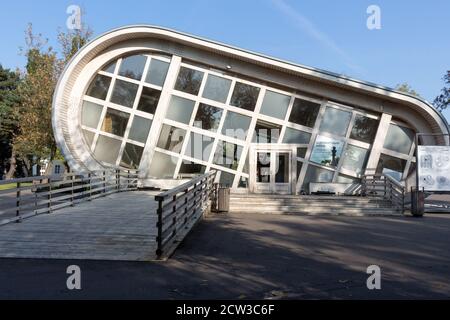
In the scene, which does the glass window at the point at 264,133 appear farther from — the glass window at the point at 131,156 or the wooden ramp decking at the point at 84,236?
the wooden ramp decking at the point at 84,236

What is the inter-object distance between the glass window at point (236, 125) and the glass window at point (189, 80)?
7.19 feet

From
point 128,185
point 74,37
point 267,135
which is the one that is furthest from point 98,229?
point 74,37

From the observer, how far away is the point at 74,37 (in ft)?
108

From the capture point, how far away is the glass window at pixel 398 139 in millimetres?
21078

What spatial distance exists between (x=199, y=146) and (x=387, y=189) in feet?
30.3

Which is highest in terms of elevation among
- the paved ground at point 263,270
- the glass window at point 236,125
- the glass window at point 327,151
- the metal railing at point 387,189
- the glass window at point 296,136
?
the glass window at point 236,125


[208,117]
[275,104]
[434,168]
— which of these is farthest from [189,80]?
[434,168]

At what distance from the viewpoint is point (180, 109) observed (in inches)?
871

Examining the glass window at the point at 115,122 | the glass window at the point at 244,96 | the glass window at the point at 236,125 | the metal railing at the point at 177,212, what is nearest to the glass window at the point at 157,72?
the glass window at the point at 115,122

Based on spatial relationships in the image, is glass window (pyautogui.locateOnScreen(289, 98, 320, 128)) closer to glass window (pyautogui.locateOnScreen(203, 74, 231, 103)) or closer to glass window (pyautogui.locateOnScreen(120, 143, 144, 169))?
glass window (pyautogui.locateOnScreen(203, 74, 231, 103))

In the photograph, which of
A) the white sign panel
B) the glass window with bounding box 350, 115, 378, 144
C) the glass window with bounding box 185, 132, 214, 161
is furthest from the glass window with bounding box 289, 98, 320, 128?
the white sign panel

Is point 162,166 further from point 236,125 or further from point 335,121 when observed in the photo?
point 335,121

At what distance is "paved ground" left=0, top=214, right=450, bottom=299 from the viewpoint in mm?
5441

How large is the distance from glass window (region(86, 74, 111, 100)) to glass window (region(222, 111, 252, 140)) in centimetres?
664
